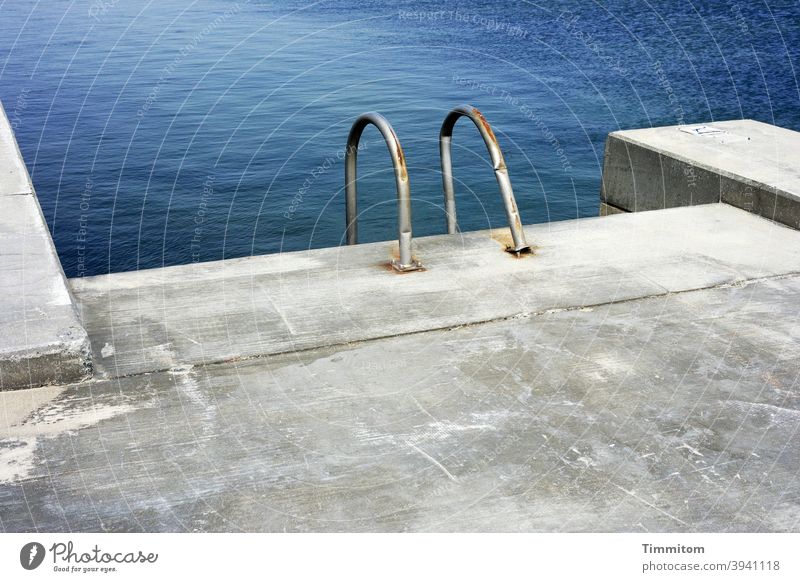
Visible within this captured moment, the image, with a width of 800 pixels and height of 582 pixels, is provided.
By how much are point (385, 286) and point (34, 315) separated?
159 centimetres

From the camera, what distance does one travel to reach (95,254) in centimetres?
959

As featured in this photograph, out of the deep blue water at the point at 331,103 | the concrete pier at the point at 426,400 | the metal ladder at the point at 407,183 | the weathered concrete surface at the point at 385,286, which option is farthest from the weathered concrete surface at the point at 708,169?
the deep blue water at the point at 331,103

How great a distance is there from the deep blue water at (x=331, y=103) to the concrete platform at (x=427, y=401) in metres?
5.43

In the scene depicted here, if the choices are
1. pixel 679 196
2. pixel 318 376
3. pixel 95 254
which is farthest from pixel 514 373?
pixel 95 254


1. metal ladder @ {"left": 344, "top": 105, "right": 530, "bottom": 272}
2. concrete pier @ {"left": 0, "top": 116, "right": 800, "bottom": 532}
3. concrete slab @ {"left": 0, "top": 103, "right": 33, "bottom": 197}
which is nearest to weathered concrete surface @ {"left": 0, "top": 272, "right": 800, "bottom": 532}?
concrete pier @ {"left": 0, "top": 116, "right": 800, "bottom": 532}

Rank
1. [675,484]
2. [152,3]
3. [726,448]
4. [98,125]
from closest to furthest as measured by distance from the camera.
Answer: [675,484]
[726,448]
[98,125]
[152,3]

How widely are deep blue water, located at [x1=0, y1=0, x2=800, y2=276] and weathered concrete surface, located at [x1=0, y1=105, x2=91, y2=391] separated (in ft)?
16.4

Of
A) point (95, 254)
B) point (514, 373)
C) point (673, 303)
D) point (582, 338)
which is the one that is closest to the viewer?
point (514, 373)

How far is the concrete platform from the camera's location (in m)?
2.83

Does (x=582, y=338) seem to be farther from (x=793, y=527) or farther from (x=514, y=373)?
(x=793, y=527)

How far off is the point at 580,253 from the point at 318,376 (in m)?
1.91

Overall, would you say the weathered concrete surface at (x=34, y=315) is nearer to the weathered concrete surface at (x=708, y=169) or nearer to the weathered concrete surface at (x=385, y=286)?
the weathered concrete surface at (x=385, y=286)

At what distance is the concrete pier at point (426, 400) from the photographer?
2828mm

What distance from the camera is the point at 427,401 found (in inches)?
135
